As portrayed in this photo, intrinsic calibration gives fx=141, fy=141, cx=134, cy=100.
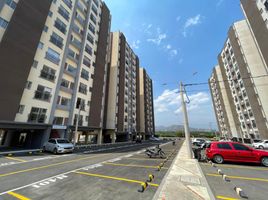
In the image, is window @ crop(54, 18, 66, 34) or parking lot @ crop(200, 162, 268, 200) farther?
window @ crop(54, 18, 66, 34)

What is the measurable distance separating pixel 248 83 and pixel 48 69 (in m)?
53.8

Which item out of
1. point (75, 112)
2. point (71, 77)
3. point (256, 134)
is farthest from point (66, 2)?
point (256, 134)

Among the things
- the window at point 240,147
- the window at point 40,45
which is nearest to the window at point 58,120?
the window at point 40,45

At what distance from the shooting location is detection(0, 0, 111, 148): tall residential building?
55.5 ft

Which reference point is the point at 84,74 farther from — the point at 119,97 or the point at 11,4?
the point at 119,97

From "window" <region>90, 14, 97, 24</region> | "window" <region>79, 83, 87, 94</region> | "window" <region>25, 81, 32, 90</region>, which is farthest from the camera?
"window" <region>90, 14, 97, 24</region>

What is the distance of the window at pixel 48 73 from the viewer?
21.4 metres

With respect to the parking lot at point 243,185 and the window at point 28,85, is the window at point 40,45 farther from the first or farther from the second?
the parking lot at point 243,185

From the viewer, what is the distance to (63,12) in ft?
84.6

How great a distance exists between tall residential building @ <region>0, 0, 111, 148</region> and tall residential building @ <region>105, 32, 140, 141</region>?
24.9ft

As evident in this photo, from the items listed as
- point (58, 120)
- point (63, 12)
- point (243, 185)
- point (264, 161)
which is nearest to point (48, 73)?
point (58, 120)

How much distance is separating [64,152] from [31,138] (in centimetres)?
842

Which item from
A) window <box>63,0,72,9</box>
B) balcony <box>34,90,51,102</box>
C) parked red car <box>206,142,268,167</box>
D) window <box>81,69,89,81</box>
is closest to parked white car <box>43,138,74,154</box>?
balcony <box>34,90,51,102</box>

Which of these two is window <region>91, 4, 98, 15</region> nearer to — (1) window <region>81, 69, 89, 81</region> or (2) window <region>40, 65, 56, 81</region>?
(1) window <region>81, 69, 89, 81</region>
